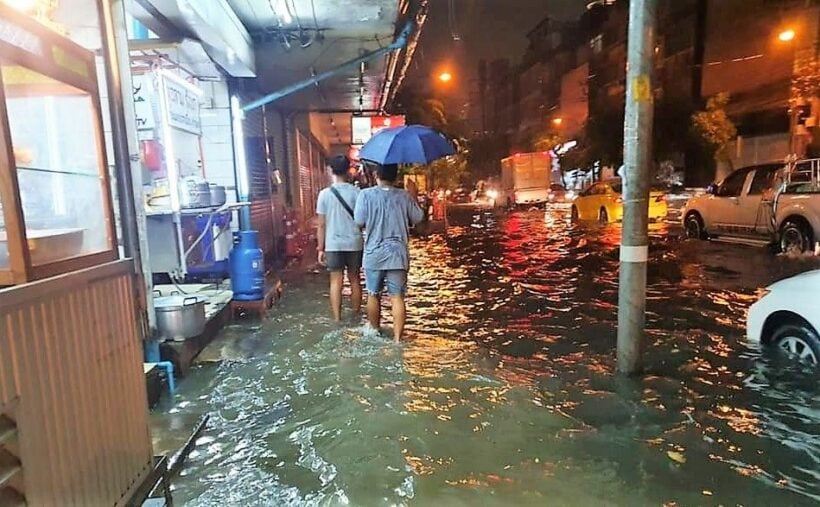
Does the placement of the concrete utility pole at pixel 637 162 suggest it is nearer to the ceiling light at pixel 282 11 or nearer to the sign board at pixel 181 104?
the sign board at pixel 181 104

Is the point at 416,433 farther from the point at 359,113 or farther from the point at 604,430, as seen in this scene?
the point at 359,113

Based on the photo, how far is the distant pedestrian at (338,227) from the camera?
6.74 meters

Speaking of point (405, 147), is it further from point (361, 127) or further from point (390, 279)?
point (361, 127)

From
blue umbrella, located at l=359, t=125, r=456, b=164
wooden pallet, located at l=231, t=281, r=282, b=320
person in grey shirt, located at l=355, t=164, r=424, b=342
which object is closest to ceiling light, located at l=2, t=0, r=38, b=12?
person in grey shirt, located at l=355, t=164, r=424, b=342

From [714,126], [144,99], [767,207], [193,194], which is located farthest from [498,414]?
[714,126]

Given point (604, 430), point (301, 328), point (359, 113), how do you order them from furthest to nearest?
point (359, 113) → point (301, 328) → point (604, 430)

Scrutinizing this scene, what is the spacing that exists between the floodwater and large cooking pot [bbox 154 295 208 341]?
1.27 feet

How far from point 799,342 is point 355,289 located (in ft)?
15.4

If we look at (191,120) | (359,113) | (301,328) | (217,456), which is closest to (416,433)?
(217,456)

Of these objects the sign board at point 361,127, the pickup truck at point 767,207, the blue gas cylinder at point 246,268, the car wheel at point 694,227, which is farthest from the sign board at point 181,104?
the car wheel at point 694,227

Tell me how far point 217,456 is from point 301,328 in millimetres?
3155

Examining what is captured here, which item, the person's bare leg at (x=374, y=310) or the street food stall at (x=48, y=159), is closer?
the street food stall at (x=48, y=159)

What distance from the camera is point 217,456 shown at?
3.78 meters

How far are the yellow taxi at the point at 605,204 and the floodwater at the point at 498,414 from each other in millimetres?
14140
